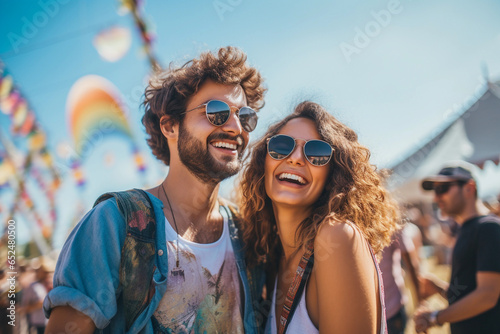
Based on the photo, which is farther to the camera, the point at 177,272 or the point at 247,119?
the point at 247,119

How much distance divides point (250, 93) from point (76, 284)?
205 cm

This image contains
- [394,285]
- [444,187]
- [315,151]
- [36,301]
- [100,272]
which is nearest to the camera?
[100,272]

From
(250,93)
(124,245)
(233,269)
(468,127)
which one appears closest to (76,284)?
(124,245)

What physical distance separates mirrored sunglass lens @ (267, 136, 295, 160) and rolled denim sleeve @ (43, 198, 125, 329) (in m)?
1.07

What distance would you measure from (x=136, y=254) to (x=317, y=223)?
42.2 inches

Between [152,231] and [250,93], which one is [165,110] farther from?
[152,231]

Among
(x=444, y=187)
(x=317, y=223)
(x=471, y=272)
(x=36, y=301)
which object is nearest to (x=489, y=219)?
(x=471, y=272)

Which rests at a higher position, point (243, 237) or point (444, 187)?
point (243, 237)

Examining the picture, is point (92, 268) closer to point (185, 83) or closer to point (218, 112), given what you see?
point (218, 112)

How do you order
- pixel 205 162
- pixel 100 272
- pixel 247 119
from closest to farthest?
1. pixel 100 272
2. pixel 205 162
3. pixel 247 119

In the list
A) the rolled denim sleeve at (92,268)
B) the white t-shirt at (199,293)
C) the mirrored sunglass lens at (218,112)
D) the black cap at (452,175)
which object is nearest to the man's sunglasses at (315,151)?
the mirrored sunglass lens at (218,112)

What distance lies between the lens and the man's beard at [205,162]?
87.1 inches

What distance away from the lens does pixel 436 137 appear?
24.7 feet

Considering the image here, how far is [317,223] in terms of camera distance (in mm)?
1847
